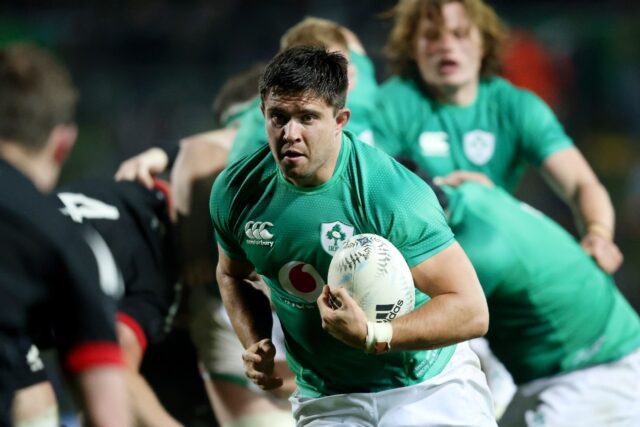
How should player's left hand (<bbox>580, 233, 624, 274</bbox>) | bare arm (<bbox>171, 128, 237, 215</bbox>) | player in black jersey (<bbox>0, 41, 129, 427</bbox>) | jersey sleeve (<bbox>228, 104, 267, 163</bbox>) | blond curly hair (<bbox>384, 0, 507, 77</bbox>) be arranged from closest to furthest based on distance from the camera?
1. player in black jersey (<bbox>0, 41, 129, 427</bbox>)
2. jersey sleeve (<bbox>228, 104, 267, 163</bbox>)
3. player's left hand (<bbox>580, 233, 624, 274</bbox>)
4. bare arm (<bbox>171, 128, 237, 215</bbox>)
5. blond curly hair (<bbox>384, 0, 507, 77</bbox>)

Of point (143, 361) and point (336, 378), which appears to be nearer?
point (336, 378)

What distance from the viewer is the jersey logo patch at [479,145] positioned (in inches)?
232

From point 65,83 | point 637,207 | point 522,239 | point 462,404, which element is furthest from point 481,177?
point 637,207

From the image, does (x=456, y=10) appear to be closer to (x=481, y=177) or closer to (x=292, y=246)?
(x=481, y=177)

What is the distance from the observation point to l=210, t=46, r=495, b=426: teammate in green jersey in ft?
10.8

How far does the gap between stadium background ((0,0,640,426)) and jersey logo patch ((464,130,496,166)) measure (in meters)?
4.73

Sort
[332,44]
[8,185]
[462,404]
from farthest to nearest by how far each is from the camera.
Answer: [332,44] → [462,404] → [8,185]

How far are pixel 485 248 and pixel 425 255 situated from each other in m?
1.14

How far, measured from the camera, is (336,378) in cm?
363

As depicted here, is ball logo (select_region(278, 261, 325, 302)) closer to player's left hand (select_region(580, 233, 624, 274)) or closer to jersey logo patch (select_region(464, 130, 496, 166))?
player's left hand (select_region(580, 233, 624, 274))

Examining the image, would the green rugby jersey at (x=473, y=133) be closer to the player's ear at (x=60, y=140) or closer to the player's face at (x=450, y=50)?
the player's face at (x=450, y=50)

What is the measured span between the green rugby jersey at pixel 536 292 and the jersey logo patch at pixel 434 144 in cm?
121

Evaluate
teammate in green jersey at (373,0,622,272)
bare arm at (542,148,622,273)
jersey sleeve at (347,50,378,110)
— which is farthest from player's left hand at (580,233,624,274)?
jersey sleeve at (347,50,378,110)

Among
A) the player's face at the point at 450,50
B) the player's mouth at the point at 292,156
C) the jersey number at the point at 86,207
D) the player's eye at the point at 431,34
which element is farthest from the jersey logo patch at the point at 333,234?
the player's eye at the point at 431,34
